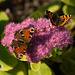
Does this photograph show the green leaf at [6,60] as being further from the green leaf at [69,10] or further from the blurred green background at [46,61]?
the green leaf at [69,10]

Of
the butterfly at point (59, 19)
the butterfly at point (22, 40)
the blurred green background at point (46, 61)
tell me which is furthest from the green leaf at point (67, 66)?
the butterfly at point (22, 40)

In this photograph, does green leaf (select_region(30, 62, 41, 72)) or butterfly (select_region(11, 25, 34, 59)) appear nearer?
butterfly (select_region(11, 25, 34, 59))

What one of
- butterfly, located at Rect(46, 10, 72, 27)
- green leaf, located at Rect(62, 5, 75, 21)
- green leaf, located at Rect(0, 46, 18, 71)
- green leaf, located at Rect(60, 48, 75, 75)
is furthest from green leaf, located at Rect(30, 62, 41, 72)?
green leaf, located at Rect(62, 5, 75, 21)

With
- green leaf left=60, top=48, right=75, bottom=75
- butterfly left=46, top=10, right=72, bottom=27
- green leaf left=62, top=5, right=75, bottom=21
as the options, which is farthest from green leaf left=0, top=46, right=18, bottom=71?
green leaf left=62, top=5, right=75, bottom=21

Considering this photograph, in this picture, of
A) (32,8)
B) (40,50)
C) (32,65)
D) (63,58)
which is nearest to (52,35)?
(40,50)

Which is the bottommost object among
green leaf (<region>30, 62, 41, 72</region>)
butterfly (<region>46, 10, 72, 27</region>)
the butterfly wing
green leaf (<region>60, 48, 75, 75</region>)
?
green leaf (<region>60, 48, 75, 75</region>)

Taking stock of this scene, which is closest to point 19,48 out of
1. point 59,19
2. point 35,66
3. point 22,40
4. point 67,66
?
point 22,40

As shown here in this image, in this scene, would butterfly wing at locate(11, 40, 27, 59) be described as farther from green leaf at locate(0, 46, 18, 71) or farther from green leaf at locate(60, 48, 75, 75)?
green leaf at locate(60, 48, 75, 75)

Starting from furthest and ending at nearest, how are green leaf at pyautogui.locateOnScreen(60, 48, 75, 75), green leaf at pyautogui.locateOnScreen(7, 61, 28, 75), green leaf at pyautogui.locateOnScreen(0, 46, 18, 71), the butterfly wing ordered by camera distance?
green leaf at pyautogui.locateOnScreen(60, 48, 75, 75), green leaf at pyautogui.locateOnScreen(7, 61, 28, 75), green leaf at pyautogui.locateOnScreen(0, 46, 18, 71), the butterfly wing

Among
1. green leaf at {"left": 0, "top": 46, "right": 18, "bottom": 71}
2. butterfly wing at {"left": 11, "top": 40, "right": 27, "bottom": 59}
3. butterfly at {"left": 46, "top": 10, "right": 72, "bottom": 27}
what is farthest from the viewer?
green leaf at {"left": 0, "top": 46, "right": 18, "bottom": 71}

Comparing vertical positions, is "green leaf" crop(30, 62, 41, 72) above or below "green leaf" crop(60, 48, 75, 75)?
above
